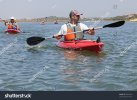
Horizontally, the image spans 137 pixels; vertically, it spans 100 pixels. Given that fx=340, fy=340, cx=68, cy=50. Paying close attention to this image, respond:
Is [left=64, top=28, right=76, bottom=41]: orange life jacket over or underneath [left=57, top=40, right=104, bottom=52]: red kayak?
over

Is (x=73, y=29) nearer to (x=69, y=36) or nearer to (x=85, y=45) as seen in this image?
(x=69, y=36)

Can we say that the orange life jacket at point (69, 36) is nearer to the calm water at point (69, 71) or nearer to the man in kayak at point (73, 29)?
the man in kayak at point (73, 29)

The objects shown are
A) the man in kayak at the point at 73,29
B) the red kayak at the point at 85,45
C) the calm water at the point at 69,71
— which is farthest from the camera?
the man in kayak at the point at 73,29

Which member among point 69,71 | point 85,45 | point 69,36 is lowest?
point 69,71

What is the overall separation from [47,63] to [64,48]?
4.18 meters

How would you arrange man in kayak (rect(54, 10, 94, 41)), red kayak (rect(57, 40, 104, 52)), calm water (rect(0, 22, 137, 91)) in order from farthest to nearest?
man in kayak (rect(54, 10, 94, 41)) → red kayak (rect(57, 40, 104, 52)) → calm water (rect(0, 22, 137, 91))

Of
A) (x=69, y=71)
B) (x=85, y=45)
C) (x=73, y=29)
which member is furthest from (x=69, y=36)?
(x=69, y=71)

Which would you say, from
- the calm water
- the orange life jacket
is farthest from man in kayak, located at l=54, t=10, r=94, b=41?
the calm water

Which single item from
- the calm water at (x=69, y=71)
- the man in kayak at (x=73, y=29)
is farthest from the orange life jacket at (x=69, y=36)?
the calm water at (x=69, y=71)

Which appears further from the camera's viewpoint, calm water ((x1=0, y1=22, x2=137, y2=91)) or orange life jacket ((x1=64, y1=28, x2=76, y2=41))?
orange life jacket ((x1=64, y1=28, x2=76, y2=41))

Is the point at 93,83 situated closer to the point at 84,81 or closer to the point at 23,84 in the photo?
the point at 84,81

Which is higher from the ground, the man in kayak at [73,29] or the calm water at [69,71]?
the man in kayak at [73,29]

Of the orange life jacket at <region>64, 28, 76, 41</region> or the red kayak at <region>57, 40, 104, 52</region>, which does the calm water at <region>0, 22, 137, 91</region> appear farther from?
the orange life jacket at <region>64, 28, 76, 41</region>

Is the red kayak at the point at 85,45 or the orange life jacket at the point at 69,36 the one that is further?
the orange life jacket at the point at 69,36
